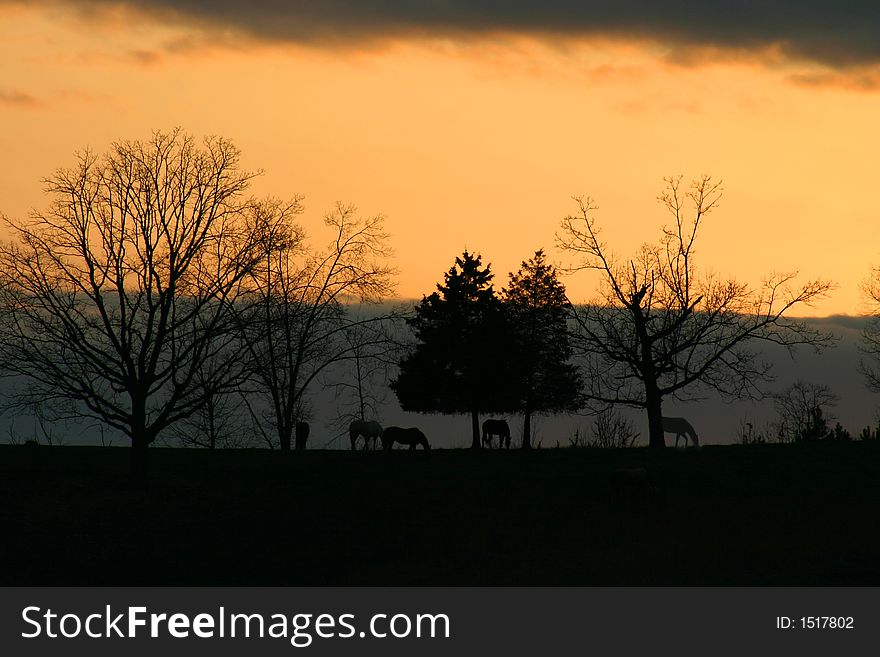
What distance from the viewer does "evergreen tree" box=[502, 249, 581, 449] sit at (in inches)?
2482

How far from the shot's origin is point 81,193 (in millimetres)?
34562

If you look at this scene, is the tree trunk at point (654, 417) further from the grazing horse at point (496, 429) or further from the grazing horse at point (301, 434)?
the grazing horse at point (301, 434)

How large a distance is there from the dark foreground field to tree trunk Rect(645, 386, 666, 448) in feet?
36.3

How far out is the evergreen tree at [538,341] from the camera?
6303 centimetres

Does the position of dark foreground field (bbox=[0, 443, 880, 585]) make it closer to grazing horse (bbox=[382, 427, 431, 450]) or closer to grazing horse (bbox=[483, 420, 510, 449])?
grazing horse (bbox=[382, 427, 431, 450])

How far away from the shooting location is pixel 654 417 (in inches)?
2144

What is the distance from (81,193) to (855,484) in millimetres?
28104

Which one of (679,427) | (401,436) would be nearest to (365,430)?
(401,436)

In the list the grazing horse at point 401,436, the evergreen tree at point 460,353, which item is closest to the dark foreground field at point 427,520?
the grazing horse at point 401,436

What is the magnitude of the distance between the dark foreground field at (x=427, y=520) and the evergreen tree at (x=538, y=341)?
20.2 meters

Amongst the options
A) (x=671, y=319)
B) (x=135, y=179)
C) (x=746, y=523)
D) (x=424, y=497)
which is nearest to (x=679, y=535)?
(x=746, y=523)

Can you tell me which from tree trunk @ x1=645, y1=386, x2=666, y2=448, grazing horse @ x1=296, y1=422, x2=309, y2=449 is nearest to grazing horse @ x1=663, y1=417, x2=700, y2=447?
tree trunk @ x1=645, y1=386, x2=666, y2=448
